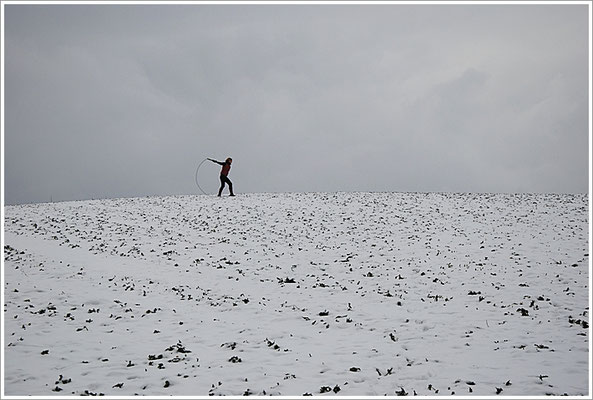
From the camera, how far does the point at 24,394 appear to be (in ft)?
25.0

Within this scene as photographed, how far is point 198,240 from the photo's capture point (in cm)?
1955

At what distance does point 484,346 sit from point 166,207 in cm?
2137

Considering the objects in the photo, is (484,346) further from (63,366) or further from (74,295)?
(74,295)

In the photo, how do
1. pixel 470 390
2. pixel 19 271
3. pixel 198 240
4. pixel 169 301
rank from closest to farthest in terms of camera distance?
pixel 470 390
pixel 169 301
pixel 19 271
pixel 198 240

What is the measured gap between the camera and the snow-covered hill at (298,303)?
8.18 m

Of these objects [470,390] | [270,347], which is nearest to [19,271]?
[270,347]

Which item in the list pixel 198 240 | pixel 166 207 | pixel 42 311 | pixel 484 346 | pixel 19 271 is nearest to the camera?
pixel 484 346

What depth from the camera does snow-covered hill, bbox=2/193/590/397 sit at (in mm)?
8180

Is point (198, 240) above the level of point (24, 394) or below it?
above

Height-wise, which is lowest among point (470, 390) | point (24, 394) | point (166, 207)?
point (24, 394)

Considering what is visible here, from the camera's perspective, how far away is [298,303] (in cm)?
1270

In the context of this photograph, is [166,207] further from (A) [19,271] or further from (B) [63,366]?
(B) [63,366]

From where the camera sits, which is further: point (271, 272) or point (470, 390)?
point (271, 272)

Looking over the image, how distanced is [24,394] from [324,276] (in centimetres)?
940
